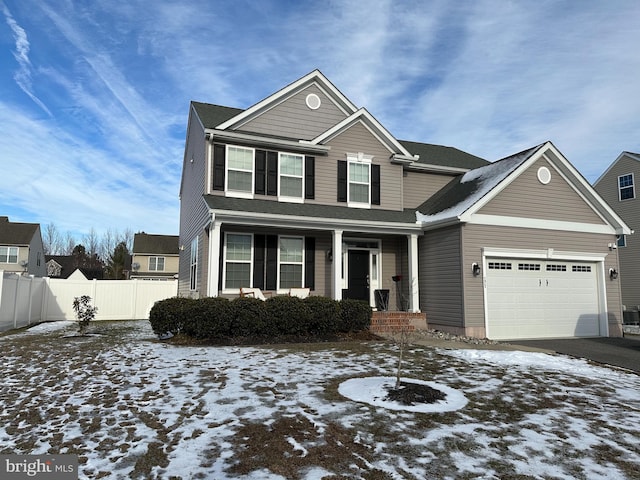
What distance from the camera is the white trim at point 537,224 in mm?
12031

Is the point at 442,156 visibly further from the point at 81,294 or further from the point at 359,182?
the point at 81,294

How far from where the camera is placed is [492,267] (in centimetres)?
1217

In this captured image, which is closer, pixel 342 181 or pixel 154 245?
pixel 342 181

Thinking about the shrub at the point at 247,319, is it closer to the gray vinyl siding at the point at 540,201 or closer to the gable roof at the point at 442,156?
the gray vinyl siding at the point at 540,201

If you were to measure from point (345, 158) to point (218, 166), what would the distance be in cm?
431

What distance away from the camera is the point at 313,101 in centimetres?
1440

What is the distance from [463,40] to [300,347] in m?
11.1

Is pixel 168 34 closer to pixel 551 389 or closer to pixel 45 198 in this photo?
pixel 551 389

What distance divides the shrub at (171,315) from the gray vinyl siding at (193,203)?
1.54 metres

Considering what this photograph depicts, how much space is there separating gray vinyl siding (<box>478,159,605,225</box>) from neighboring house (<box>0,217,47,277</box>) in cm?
3845

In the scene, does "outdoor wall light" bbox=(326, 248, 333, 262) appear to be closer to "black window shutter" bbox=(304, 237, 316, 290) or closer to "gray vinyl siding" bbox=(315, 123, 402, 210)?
"black window shutter" bbox=(304, 237, 316, 290)

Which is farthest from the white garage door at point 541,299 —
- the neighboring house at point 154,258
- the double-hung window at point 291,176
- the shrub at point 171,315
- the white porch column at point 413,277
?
the neighboring house at point 154,258

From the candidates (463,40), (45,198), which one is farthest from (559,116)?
(45,198)

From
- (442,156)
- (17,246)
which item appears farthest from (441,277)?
(17,246)
